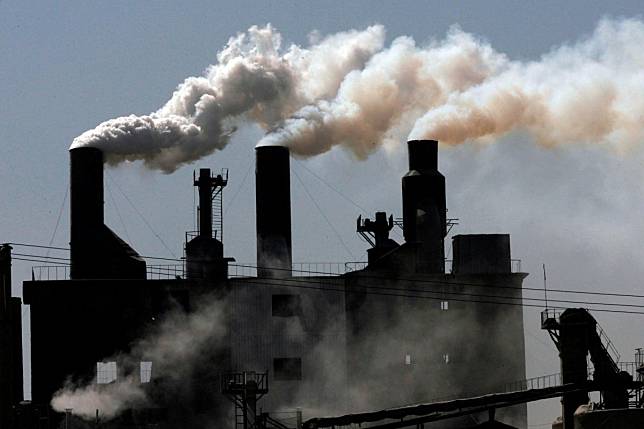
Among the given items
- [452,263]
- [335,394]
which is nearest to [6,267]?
[335,394]

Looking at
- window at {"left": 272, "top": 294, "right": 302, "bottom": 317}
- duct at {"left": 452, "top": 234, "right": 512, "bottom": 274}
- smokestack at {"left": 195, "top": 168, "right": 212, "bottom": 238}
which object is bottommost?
window at {"left": 272, "top": 294, "right": 302, "bottom": 317}

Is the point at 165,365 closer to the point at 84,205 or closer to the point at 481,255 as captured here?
the point at 84,205

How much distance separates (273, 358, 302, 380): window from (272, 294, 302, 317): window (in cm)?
227

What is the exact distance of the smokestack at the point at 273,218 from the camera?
282ft

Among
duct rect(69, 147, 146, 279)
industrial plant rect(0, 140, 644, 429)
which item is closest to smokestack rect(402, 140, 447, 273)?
industrial plant rect(0, 140, 644, 429)

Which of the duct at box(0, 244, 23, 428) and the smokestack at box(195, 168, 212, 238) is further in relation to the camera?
the smokestack at box(195, 168, 212, 238)

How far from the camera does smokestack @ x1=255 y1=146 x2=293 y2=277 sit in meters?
86.1

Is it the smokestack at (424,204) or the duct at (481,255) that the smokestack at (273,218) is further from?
the duct at (481,255)

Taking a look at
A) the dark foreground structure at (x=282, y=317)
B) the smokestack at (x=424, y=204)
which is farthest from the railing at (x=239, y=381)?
the smokestack at (x=424, y=204)

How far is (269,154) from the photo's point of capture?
86.9 meters

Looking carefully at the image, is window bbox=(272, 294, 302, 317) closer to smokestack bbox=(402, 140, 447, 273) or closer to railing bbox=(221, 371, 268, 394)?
railing bbox=(221, 371, 268, 394)

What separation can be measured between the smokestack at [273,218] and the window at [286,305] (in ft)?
3.75

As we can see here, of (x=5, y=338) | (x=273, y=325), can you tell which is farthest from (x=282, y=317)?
(x=5, y=338)

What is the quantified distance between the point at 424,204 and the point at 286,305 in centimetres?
877
